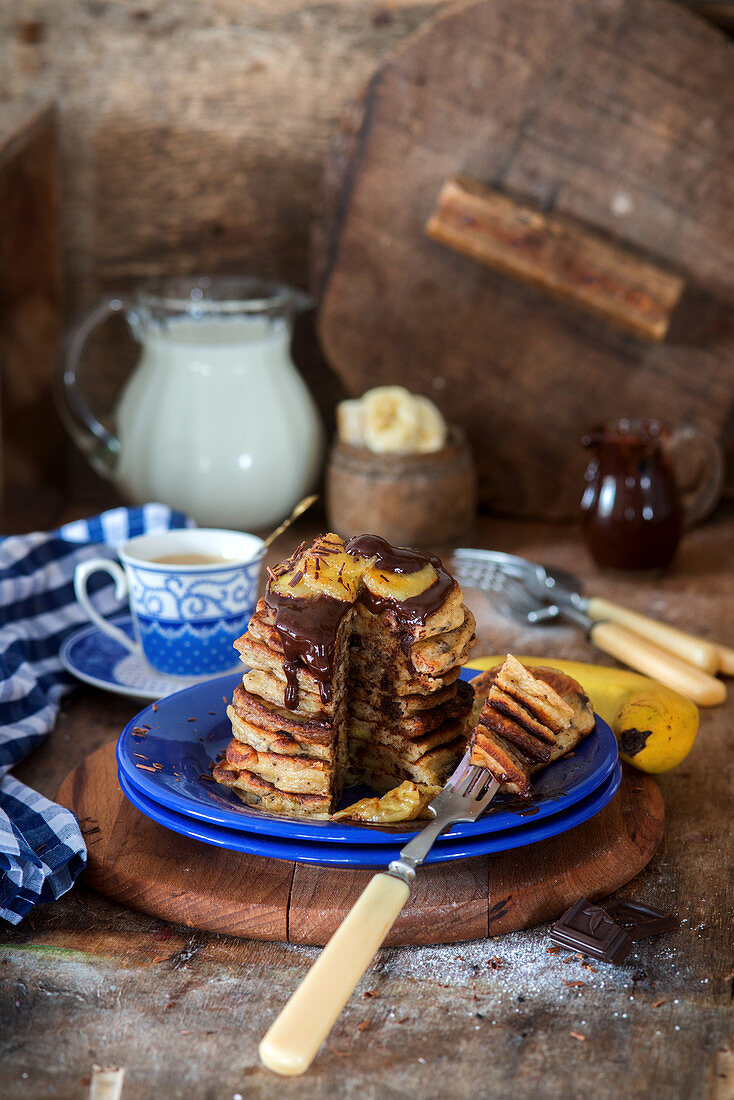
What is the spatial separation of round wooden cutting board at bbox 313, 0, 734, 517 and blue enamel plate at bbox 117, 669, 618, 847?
934 millimetres

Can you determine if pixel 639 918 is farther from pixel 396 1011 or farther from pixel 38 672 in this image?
pixel 38 672

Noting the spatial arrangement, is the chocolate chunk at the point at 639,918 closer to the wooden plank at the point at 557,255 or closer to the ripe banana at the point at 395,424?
the ripe banana at the point at 395,424

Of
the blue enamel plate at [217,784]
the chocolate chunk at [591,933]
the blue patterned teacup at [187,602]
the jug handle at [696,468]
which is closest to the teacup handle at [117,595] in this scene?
the blue patterned teacup at [187,602]

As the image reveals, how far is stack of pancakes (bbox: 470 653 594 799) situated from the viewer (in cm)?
86

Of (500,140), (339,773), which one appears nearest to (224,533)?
(339,773)

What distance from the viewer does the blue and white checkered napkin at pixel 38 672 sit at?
0.81 meters

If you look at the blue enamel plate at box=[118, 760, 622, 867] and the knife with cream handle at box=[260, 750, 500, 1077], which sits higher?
the knife with cream handle at box=[260, 750, 500, 1077]

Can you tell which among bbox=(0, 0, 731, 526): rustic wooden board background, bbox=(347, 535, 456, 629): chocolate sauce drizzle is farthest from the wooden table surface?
bbox=(0, 0, 731, 526): rustic wooden board background

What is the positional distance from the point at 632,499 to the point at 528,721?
74cm

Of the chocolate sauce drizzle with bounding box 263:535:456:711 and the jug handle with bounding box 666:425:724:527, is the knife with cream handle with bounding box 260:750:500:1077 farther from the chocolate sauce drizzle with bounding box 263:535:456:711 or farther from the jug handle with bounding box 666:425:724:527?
the jug handle with bounding box 666:425:724:527

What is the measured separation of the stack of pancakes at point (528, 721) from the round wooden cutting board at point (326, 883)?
0.24ft

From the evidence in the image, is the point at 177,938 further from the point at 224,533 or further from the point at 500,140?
the point at 500,140

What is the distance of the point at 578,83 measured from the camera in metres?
1.67

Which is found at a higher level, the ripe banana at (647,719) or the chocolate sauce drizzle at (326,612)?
the chocolate sauce drizzle at (326,612)
